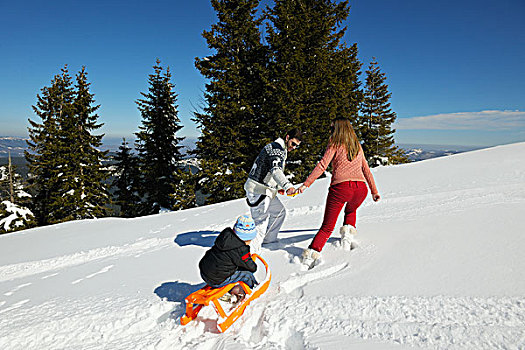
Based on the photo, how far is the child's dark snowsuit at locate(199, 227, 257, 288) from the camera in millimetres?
2992

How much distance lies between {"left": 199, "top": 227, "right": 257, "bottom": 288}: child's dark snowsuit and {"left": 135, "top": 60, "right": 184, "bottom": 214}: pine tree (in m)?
20.3

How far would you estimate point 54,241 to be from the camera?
24.0 feet

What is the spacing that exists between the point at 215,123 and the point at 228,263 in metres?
17.8

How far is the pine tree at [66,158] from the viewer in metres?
20.4

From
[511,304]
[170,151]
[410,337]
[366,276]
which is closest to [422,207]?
[366,276]

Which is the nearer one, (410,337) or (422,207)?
(410,337)

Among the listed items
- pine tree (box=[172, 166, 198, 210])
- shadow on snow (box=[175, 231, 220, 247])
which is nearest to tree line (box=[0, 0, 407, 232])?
pine tree (box=[172, 166, 198, 210])

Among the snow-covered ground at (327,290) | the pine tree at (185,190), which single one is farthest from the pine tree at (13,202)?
the snow-covered ground at (327,290)

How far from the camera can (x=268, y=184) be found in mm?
4305

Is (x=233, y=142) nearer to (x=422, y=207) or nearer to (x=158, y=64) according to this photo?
(x=158, y=64)

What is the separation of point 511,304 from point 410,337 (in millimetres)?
925

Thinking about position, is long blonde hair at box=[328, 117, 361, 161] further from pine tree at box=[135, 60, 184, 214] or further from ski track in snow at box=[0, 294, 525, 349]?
pine tree at box=[135, 60, 184, 214]

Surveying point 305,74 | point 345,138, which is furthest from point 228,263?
point 305,74

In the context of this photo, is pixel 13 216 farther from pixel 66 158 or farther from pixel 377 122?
pixel 377 122
